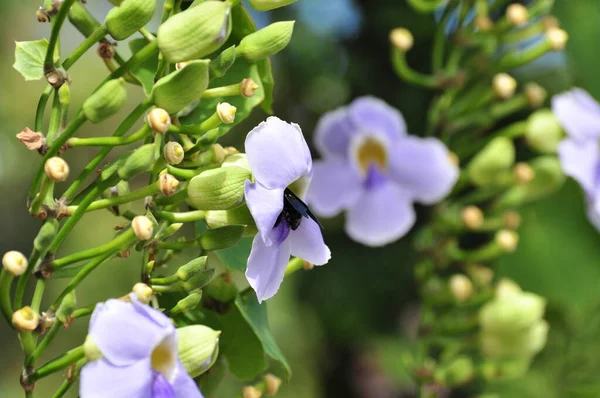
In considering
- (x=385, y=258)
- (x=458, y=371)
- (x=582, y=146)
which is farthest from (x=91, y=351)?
(x=385, y=258)

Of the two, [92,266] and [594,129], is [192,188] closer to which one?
[92,266]

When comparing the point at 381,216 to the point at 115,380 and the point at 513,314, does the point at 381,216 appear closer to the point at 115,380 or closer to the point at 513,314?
the point at 513,314

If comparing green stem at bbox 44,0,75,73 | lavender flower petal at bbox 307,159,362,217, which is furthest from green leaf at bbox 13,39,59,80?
lavender flower petal at bbox 307,159,362,217

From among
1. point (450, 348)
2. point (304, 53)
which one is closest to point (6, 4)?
point (304, 53)

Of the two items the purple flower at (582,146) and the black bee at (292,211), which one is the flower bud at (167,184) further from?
the purple flower at (582,146)

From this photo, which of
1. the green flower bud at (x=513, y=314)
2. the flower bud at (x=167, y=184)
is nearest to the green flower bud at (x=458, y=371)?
the green flower bud at (x=513, y=314)
